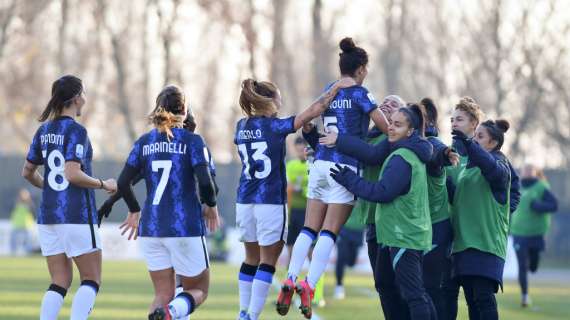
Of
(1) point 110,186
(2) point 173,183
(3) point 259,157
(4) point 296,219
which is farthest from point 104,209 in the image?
(4) point 296,219

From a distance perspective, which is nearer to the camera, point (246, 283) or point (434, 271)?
point (434, 271)

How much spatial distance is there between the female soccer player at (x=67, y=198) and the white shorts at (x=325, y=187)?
1840mm

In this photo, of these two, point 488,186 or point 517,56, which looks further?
point 517,56

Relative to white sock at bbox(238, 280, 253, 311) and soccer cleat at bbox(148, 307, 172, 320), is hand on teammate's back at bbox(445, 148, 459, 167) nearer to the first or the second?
white sock at bbox(238, 280, 253, 311)

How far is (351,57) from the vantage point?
1148 centimetres

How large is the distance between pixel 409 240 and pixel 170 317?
2.13 meters

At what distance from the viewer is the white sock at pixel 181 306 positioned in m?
10.4

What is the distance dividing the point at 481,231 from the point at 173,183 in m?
2.86

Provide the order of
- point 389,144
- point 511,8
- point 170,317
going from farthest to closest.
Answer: point 511,8
point 389,144
point 170,317

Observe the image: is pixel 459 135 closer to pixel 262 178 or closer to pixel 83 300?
pixel 262 178

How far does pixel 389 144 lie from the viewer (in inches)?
439

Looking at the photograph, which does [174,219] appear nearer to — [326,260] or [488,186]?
[326,260]

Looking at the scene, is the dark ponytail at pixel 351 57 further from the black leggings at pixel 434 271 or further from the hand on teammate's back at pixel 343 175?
the black leggings at pixel 434 271

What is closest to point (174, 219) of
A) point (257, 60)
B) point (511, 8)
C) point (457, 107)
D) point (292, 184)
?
point (457, 107)
